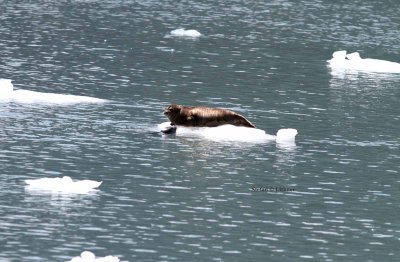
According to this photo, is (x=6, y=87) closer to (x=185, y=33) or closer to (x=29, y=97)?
(x=29, y=97)

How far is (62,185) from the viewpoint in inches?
1417

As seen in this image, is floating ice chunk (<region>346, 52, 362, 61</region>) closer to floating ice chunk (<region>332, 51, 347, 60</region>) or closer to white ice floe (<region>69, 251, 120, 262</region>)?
floating ice chunk (<region>332, 51, 347, 60</region>)

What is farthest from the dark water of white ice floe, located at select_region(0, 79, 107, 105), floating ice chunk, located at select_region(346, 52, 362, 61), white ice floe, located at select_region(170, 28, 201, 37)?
floating ice chunk, located at select_region(346, 52, 362, 61)

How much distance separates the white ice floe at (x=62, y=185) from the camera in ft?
118

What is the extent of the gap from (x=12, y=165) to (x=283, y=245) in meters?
10.7

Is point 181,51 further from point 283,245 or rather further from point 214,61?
point 283,245

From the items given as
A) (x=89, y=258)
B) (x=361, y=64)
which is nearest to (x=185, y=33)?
(x=361, y=64)

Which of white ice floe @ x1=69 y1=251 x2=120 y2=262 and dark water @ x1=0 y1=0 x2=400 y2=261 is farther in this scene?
dark water @ x1=0 y1=0 x2=400 y2=261

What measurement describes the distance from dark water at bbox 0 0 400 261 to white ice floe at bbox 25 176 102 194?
419 mm

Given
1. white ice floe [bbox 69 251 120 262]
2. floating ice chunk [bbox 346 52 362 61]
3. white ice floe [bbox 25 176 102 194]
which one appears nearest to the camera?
white ice floe [bbox 69 251 120 262]

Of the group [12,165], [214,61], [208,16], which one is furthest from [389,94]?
[208,16]

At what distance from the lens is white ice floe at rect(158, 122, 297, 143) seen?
4538 centimetres

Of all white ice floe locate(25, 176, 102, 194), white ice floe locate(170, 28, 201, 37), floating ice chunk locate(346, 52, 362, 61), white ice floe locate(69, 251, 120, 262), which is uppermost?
white ice floe locate(170, 28, 201, 37)

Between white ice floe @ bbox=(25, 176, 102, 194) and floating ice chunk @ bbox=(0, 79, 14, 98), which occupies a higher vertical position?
floating ice chunk @ bbox=(0, 79, 14, 98)
